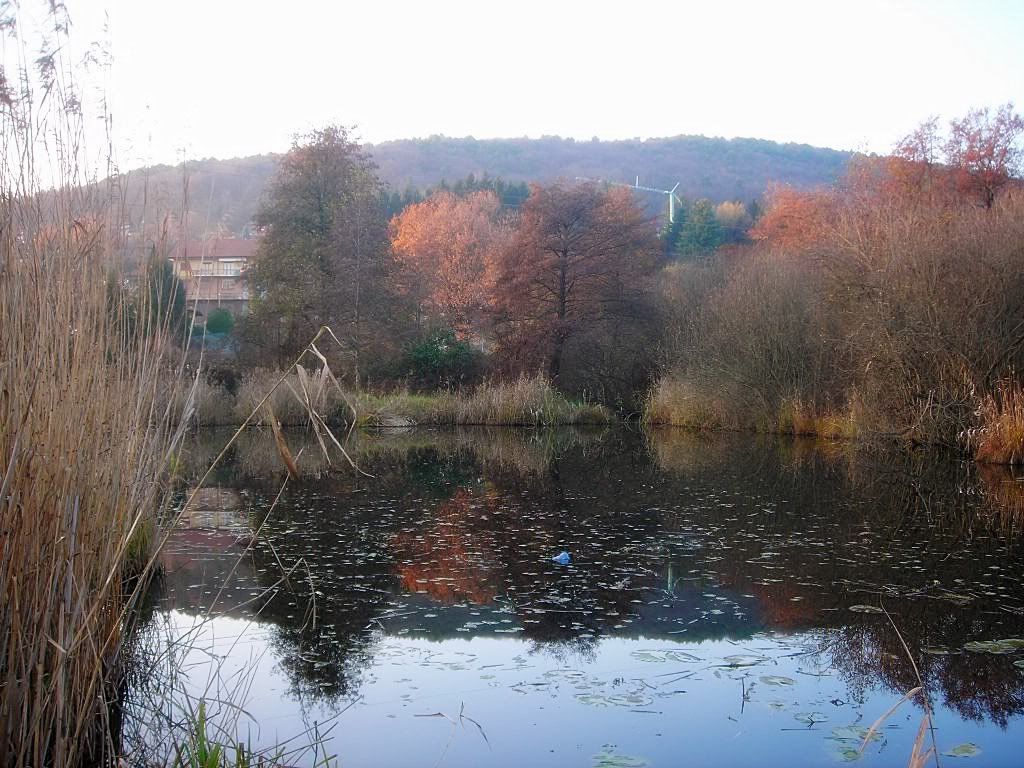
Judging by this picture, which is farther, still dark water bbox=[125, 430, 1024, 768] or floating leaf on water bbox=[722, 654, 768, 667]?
floating leaf on water bbox=[722, 654, 768, 667]

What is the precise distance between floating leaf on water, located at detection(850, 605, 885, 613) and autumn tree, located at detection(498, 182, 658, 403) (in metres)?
18.8

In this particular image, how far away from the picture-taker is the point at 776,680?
4.23m

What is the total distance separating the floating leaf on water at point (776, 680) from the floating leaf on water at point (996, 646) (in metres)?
1.02

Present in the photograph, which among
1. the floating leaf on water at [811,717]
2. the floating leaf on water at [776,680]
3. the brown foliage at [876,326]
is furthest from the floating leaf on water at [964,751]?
the brown foliage at [876,326]

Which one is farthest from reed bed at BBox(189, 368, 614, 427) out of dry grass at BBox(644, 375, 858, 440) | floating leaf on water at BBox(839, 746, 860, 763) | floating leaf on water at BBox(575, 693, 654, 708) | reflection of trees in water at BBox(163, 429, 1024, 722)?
floating leaf on water at BBox(839, 746, 860, 763)

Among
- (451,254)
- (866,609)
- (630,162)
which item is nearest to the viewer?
(866,609)

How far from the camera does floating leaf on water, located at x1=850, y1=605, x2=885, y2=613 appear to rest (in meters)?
5.24

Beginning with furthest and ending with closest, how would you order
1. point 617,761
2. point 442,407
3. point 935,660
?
point 442,407, point 935,660, point 617,761

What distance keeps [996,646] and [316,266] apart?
21977 mm

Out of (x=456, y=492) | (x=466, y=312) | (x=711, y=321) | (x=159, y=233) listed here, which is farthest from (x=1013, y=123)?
(x=159, y=233)

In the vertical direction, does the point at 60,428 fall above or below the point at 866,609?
above

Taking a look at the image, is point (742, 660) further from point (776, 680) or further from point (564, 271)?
point (564, 271)

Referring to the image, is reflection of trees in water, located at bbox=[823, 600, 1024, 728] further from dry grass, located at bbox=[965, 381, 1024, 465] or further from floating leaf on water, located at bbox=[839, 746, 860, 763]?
dry grass, located at bbox=[965, 381, 1024, 465]

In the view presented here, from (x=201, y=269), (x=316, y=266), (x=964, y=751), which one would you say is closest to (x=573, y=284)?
(x=316, y=266)
